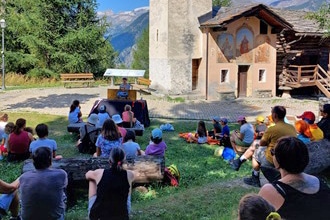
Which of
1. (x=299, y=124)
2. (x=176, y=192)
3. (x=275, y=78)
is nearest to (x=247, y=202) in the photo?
(x=176, y=192)

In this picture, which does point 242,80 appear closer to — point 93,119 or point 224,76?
point 224,76

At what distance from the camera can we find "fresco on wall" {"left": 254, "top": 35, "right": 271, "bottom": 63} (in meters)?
25.5

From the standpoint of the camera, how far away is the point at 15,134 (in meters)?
8.93

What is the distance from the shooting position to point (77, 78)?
93.6 ft

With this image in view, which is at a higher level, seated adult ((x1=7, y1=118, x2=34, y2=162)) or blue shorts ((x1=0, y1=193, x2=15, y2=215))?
seated adult ((x1=7, y1=118, x2=34, y2=162))

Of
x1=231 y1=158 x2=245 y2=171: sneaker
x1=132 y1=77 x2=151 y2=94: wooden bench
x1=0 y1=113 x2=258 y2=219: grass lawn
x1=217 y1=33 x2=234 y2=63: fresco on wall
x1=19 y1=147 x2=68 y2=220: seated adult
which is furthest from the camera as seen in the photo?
x1=132 y1=77 x2=151 y2=94: wooden bench

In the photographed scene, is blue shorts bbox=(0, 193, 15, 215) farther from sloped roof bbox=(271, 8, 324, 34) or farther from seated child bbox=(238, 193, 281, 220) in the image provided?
sloped roof bbox=(271, 8, 324, 34)

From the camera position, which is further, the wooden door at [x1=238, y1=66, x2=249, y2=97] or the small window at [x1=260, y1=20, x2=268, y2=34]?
the wooden door at [x1=238, y1=66, x2=249, y2=97]

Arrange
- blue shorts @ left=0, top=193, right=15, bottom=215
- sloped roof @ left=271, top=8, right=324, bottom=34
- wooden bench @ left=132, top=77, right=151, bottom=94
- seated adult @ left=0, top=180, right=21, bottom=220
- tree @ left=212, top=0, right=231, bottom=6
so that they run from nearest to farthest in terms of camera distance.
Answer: seated adult @ left=0, top=180, right=21, bottom=220, blue shorts @ left=0, top=193, right=15, bottom=215, wooden bench @ left=132, top=77, right=151, bottom=94, sloped roof @ left=271, top=8, right=324, bottom=34, tree @ left=212, top=0, right=231, bottom=6

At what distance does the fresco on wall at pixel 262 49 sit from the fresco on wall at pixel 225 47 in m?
1.85

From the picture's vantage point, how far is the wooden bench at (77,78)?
2762 cm

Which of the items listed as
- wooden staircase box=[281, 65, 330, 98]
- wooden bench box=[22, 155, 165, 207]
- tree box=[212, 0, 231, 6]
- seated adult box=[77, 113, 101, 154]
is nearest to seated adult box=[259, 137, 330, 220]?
wooden bench box=[22, 155, 165, 207]

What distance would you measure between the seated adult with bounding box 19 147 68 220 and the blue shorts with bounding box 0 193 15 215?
812 millimetres

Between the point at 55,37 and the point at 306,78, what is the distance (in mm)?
20304
